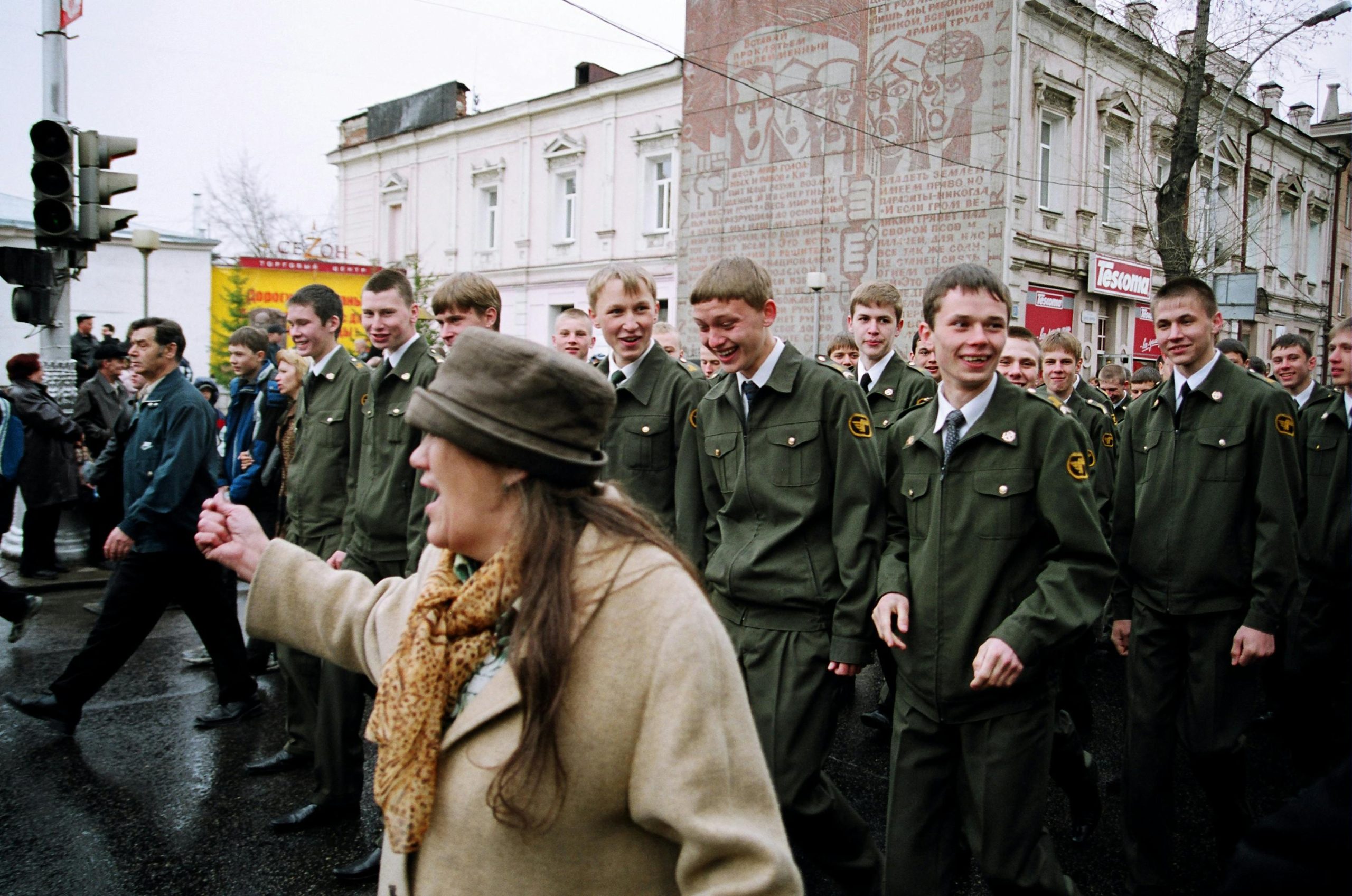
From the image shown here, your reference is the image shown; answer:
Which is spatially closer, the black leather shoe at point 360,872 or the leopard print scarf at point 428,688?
the leopard print scarf at point 428,688

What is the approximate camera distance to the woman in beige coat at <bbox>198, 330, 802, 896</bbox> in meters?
1.44

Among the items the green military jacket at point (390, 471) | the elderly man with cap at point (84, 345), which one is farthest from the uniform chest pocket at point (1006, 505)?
the elderly man with cap at point (84, 345)

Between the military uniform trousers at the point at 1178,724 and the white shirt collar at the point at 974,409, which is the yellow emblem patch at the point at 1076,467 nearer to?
the white shirt collar at the point at 974,409

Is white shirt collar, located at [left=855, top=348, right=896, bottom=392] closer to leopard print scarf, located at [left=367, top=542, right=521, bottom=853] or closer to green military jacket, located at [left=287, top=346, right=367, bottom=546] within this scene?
green military jacket, located at [left=287, top=346, right=367, bottom=546]

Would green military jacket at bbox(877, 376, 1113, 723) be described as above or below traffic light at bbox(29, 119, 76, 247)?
below

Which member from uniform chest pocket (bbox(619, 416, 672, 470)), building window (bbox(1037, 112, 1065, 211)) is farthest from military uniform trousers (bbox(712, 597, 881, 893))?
→ building window (bbox(1037, 112, 1065, 211))

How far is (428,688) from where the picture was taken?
1.57 m

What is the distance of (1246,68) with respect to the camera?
16047mm

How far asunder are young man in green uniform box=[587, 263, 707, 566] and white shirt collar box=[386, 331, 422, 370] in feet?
3.10

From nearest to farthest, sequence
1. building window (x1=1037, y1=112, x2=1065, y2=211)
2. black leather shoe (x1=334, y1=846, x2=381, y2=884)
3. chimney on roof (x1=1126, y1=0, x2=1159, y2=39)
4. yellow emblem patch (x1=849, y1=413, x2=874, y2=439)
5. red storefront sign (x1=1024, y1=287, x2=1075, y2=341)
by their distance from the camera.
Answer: yellow emblem patch (x1=849, y1=413, x2=874, y2=439) → black leather shoe (x1=334, y1=846, x2=381, y2=884) → chimney on roof (x1=1126, y1=0, x2=1159, y2=39) → red storefront sign (x1=1024, y1=287, x2=1075, y2=341) → building window (x1=1037, y1=112, x2=1065, y2=211)

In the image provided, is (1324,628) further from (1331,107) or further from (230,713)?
(1331,107)

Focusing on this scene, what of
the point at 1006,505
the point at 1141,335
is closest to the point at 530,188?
the point at 1141,335

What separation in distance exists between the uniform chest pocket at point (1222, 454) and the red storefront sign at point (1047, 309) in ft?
61.4

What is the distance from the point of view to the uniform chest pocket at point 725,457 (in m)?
3.61
